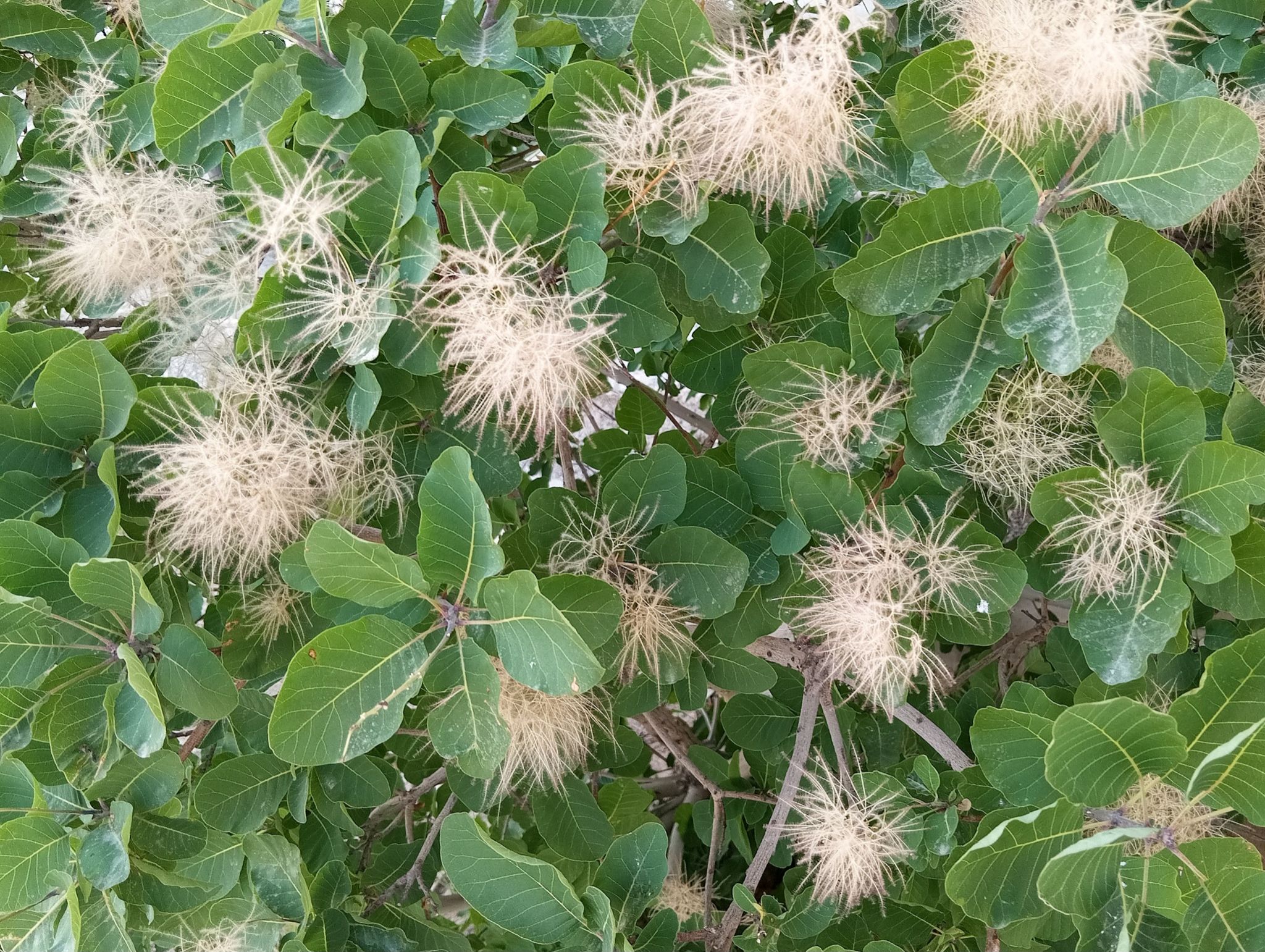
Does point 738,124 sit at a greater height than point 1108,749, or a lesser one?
greater

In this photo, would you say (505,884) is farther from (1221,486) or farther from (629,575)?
(1221,486)

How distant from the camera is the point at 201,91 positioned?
0.80 metres

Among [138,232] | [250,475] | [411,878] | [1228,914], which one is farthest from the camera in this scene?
[411,878]

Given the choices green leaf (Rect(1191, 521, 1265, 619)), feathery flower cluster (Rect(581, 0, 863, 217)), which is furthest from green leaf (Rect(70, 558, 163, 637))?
green leaf (Rect(1191, 521, 1265, 619))

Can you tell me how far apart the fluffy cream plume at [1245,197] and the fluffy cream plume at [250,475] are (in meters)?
0.69

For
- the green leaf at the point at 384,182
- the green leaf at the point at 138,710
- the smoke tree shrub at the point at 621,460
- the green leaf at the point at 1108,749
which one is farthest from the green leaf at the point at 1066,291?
the green leaf at the point at 138,710

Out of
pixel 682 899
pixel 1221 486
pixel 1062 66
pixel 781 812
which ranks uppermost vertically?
pixel 1062 66

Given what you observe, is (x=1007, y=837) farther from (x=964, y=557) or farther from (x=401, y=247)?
(x=401, y=247)

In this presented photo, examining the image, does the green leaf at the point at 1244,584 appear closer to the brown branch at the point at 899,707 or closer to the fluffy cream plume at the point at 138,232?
the brown branch at the point at 899,707

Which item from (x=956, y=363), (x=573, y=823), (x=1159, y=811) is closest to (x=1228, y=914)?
(x=1159, y=811)

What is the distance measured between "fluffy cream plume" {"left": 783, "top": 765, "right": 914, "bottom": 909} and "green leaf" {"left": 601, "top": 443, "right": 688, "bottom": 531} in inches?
10.2

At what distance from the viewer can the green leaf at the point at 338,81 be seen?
74 centimetres

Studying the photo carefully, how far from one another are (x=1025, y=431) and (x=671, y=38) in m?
0.40

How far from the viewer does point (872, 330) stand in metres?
0.77
